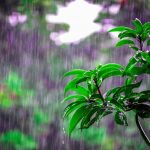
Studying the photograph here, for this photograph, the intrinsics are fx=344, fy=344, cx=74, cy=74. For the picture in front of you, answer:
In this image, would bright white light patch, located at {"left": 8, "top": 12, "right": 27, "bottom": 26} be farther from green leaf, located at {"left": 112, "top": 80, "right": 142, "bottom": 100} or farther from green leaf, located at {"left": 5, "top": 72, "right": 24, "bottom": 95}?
green leaf, located at {"left": 112, "top": 80, "right": 142, "bottom": 100}

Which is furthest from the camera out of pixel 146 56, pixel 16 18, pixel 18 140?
pixel 16 18

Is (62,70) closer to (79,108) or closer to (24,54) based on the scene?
(24,54)

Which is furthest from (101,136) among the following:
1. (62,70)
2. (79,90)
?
(79,90)

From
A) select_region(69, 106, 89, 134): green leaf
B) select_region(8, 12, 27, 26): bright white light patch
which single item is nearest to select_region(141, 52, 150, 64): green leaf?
select_region(69, 106, 89, 134): green leaf

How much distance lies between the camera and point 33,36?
6.46ft

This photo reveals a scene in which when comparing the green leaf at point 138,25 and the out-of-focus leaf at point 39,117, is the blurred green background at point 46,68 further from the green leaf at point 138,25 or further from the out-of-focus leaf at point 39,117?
the green leaf at point 138,25

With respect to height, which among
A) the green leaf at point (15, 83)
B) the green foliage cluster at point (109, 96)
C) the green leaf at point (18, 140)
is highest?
the green leaf at point (15, 83)

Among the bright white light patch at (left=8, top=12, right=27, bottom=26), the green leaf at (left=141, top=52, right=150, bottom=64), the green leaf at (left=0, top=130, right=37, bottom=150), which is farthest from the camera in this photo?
the bright white light patch at (left=8, top=12, right=27, bottom=26)

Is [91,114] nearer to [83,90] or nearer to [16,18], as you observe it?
[83,90]

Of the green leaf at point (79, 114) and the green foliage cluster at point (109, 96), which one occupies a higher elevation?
the green foliage cluster at point (109, 96)

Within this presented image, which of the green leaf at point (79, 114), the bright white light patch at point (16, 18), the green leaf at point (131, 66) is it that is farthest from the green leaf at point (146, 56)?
the bright white light patch at point (16, 18)

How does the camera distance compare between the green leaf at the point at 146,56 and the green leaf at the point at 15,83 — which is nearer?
the green leaf at the point at 146,56

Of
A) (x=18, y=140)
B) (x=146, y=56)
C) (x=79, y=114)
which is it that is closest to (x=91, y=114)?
(x=79, y=114)

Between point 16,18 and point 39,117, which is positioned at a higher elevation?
point 16,18
